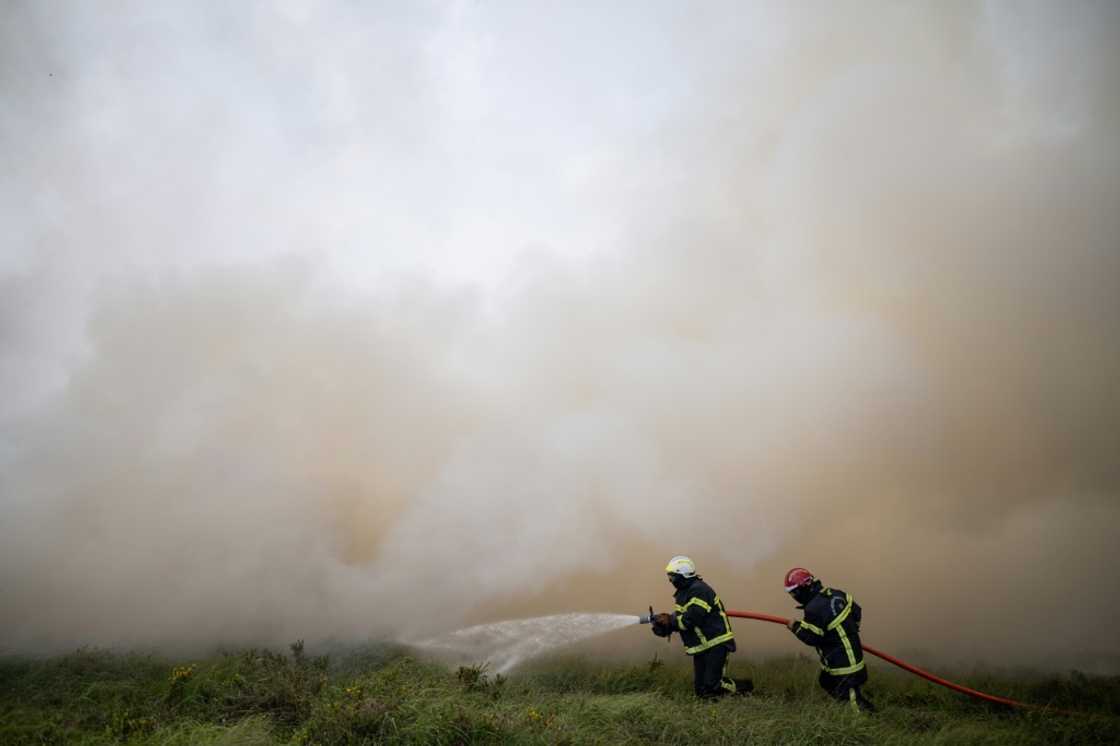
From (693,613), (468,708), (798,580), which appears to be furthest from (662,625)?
(468,708)

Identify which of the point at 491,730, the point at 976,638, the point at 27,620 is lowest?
the point at 976,638

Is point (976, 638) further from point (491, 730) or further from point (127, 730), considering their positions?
point (127, 730)

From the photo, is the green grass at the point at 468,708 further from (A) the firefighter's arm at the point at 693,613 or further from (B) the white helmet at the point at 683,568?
(B) the white helmet at the point at 683,568

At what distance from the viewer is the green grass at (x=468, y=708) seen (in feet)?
23.2

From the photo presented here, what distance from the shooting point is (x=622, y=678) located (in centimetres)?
1191

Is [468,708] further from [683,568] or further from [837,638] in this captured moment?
[837,638]

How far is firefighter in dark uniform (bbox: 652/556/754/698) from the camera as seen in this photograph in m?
9.15

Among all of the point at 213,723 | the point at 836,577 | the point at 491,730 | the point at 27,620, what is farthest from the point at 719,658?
the point at 27,620

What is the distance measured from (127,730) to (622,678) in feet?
26.3

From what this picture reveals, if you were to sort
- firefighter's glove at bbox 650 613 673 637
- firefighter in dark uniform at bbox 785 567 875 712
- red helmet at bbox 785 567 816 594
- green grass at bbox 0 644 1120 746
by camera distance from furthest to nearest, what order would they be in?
firefighter's glove at bbox 650 613 673 637 → red helmet at bbox 785 567 816 594 → firefighter in dark uniform at bbox 785 567 875 712 → green grass at bbox 0 644 1120 746

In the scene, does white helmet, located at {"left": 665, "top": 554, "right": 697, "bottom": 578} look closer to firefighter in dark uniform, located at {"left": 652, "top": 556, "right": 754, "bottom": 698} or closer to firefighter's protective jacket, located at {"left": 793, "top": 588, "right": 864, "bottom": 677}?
firefighter in dark uniform, located at {"left": 652, "top": 556, "right": 754, "bottom": 698}

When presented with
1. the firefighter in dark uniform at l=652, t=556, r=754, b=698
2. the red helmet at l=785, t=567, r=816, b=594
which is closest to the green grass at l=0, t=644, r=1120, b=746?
the firefighter in dark uniform at l=652, t=556, r=754, b=698

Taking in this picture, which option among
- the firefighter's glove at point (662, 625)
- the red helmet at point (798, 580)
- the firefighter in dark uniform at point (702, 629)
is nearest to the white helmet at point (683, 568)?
the firefighter in dark uniform at point (702, 629)

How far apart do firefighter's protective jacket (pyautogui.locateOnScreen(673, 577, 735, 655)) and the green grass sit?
2.77ft
